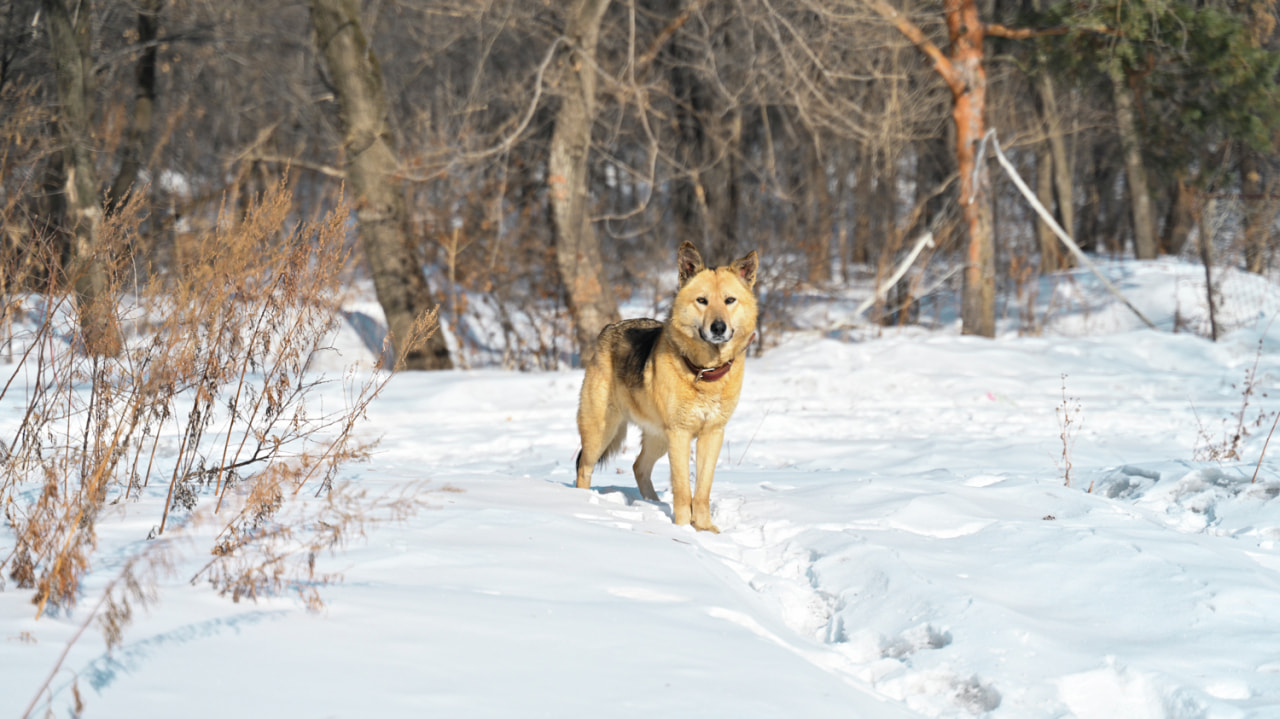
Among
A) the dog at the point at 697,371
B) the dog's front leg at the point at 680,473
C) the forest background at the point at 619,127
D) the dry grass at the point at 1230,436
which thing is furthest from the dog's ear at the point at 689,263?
the forest background at the point at 619,127

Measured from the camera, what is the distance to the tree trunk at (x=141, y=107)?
14875 millimetres

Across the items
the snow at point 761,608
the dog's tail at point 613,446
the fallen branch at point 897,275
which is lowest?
the snow at point 761,608

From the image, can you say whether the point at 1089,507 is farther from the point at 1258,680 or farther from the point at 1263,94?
the point at 1263,94

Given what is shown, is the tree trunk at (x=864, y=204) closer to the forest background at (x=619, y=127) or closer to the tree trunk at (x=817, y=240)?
→ the forest background at (x=619, y=127)

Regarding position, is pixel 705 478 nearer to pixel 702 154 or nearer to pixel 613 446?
pixel 613 446

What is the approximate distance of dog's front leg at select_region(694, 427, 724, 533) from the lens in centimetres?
546

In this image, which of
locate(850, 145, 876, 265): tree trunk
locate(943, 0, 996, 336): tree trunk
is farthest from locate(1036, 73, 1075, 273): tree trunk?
locate(943, 0, 996, 336): tree trunk

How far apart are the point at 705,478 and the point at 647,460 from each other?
3.12 feet

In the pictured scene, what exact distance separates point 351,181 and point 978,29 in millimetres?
9580

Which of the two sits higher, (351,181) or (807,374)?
(351,181)

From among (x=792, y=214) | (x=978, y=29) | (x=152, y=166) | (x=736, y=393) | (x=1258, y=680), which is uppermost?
(x=978, y=29)

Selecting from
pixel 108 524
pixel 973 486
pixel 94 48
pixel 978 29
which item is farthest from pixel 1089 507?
pixel 94 48

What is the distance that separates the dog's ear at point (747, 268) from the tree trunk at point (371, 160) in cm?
802

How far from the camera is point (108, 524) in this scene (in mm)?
3967
